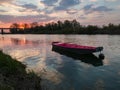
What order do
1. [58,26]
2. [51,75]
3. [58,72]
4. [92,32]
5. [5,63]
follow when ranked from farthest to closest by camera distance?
[58,26] < [92,32] < [58,72] < [51,75] < [5,63]

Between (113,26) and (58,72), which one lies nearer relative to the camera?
(58,72)

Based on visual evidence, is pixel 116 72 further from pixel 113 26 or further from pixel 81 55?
pixel 113 26

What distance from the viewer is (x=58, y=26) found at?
176m

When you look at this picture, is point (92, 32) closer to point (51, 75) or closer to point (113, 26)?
point (113, 26)

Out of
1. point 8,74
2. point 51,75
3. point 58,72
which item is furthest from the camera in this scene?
point 58,72

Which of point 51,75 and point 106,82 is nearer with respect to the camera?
point 106,82

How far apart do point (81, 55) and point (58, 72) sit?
491 inches

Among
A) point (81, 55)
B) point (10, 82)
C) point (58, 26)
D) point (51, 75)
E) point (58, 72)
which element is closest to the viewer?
point (10, 82)

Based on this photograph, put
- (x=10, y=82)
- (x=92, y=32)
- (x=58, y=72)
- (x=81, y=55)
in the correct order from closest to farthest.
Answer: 1. (x=10, y=82)
2. (x=58, y=72)
3. (x=81, y=55)
4. (x=92, y=32)

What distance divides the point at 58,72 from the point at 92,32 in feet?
362

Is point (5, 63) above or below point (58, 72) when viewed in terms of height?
above

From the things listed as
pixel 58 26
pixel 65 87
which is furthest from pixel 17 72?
pixel 58 26

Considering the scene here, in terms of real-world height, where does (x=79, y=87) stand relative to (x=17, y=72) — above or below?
below

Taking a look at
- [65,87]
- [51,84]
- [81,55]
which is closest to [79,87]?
[65,87]
